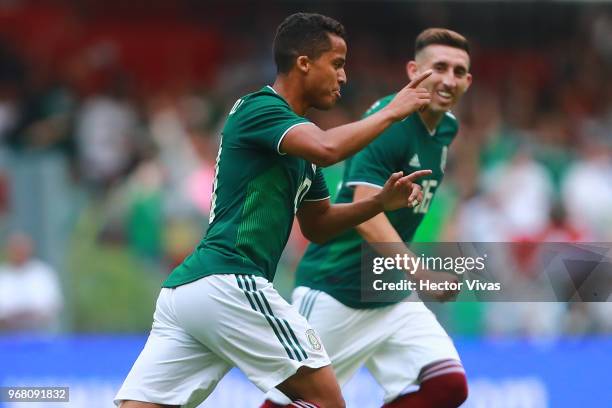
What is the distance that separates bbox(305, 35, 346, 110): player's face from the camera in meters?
5.77

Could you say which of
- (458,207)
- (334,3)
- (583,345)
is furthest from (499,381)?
(334,3)

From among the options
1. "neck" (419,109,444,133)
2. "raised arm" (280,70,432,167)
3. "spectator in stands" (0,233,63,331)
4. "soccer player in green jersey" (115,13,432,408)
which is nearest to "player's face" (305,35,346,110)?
"soccer player in green jersey" (115,13,432,408)

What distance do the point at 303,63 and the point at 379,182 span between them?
1110mm

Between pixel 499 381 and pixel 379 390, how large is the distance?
1.06m

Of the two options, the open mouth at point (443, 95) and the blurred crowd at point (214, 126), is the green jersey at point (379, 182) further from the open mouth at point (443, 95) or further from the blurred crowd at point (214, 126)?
the blurred crowd at point (214, 126)

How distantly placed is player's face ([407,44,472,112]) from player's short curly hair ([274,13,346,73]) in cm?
113

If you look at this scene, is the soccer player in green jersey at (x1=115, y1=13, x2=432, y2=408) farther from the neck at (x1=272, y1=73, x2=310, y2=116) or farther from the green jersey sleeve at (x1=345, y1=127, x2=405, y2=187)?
the green jersey sleeve at (x1=345, y1=127, x2=405, y2=187)

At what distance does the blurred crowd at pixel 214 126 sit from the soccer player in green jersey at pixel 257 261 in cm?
595

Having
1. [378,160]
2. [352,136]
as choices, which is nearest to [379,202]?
[352,136]

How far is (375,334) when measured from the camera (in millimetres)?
7004

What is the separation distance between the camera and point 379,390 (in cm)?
968

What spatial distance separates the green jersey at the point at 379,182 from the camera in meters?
6.75

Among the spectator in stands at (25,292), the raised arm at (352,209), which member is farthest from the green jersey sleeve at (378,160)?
the spectator in stands at (25,292)

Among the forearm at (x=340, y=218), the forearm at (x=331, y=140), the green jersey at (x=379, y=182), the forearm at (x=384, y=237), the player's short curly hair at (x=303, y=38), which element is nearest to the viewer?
the forearm at (x=331, y=140)
